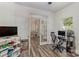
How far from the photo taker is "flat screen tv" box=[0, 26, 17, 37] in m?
1.84

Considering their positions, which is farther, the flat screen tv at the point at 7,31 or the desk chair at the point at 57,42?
the desk chair at the point at 57,42

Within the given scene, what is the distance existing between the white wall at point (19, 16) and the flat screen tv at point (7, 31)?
6 cm

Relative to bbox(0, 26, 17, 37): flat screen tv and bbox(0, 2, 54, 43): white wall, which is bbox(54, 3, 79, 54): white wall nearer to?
bbox(0, 2, 54, 43): white wall

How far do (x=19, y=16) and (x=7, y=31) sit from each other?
391 millimetres

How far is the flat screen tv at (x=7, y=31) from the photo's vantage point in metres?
1.84

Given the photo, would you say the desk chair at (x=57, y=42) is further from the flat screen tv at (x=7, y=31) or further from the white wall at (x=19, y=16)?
the flat screen tv at (x=7, y=31)

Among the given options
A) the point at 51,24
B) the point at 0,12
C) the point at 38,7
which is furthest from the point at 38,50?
the point at 0,12

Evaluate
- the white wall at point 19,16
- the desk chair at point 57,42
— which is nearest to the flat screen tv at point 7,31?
the white wall at point 19,16

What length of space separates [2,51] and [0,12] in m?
0.76

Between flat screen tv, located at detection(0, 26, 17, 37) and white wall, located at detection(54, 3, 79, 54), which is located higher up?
white wall, located at detection(54, 3, 79, 54)

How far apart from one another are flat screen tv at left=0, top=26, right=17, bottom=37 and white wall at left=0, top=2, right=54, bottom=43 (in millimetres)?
62

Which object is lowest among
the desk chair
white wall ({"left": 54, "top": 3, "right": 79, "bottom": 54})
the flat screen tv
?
the desk chair

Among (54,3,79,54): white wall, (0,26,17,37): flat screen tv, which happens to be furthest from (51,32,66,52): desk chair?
(0,26,17,37): flat screen tv

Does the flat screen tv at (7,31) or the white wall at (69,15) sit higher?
the white wall at (69,15)
